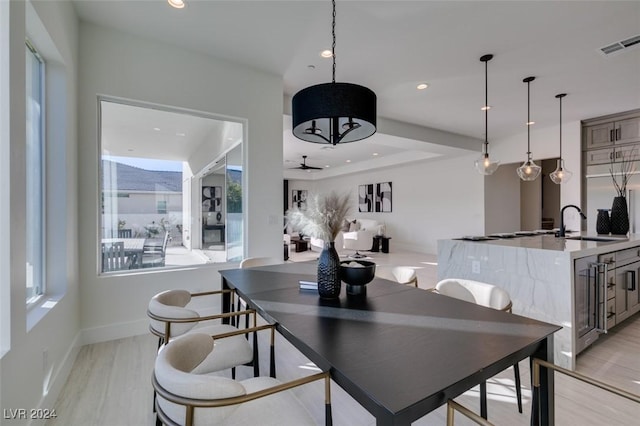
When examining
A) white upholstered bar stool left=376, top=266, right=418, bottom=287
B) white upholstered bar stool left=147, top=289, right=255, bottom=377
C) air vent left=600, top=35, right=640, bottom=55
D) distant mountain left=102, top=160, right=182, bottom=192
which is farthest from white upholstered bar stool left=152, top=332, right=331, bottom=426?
air vent left=600, top=35, right=640, bottom=55

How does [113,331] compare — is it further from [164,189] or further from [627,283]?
[627,283]

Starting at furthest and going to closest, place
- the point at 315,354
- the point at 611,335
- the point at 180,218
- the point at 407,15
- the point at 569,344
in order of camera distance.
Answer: the point at 180,218, the point at 611,335, the point at 407,15, the point at 569,344, the point at 315,354

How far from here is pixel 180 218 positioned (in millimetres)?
3480

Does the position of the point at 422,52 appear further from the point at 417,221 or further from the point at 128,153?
the point at 417,221

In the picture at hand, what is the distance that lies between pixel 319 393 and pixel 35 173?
101 inches

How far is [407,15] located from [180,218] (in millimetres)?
3144

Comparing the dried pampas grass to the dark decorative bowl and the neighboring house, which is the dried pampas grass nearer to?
the dark decorative bowl

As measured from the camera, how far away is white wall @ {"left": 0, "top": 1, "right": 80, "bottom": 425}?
1.42 metres

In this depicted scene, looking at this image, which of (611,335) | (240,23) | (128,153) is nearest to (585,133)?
(611,335)

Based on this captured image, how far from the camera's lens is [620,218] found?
3.66 meters

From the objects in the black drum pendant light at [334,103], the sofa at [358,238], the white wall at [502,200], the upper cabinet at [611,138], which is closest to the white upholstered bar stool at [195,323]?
the black drum pendant light at [334,103]

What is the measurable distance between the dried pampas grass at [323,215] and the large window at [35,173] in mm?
1817

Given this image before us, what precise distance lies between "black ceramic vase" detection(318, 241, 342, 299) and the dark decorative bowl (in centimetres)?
7

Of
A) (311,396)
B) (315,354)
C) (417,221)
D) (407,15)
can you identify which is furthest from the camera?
(417,221)
